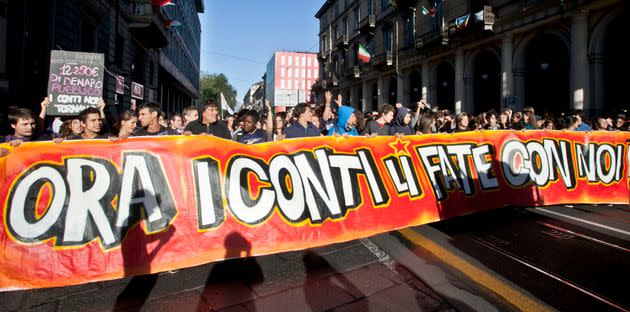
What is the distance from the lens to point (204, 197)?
3254 mm

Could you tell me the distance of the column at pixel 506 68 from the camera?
17.4m

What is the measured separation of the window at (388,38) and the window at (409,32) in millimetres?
2292

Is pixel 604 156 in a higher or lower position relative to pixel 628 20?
lower

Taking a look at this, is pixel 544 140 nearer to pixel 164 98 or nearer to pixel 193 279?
pixel 193 279

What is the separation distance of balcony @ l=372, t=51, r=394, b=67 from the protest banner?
24.1 meters

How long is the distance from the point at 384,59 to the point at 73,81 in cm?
2516

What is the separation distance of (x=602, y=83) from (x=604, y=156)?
10657 mm

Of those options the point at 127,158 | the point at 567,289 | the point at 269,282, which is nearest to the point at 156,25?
the point at 127,158

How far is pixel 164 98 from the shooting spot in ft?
97.7

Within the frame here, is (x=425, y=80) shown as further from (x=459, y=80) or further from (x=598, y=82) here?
(x=598, y=82)

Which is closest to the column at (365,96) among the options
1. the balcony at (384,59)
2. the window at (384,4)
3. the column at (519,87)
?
the balcony at (384,59)

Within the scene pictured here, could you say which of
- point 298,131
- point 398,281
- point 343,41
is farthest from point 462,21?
point 343,41

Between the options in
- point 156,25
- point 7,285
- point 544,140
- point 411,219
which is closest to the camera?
point 7,285

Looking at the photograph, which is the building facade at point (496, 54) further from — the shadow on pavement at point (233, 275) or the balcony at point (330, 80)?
the shadow on pavement at point (233, 275)
